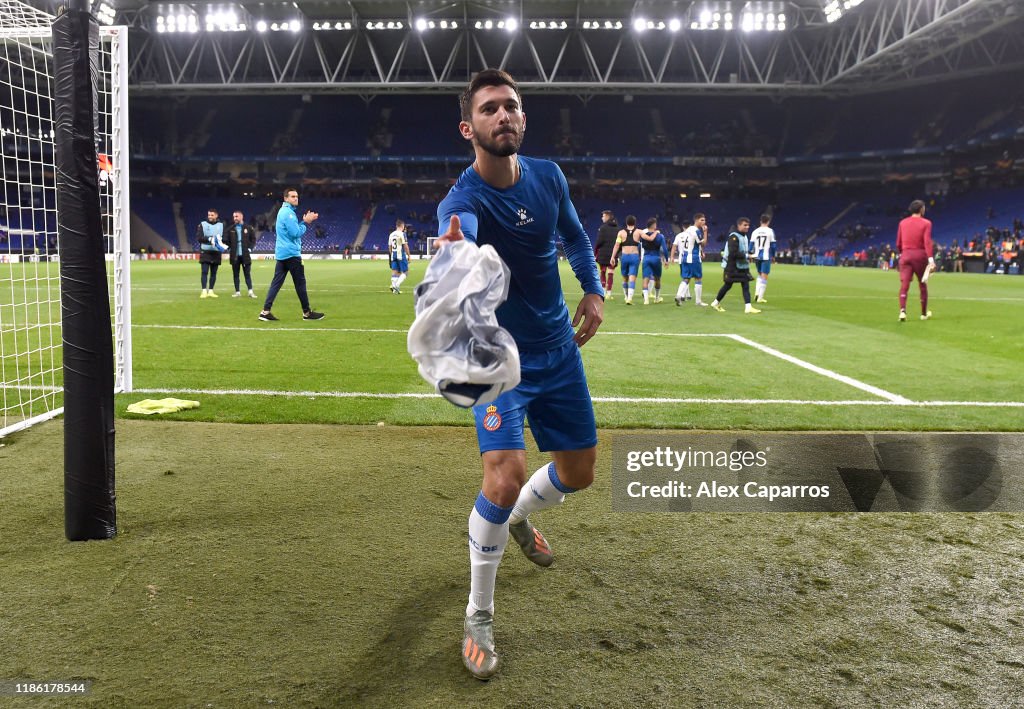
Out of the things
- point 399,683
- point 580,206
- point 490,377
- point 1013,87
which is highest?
point 1013,87

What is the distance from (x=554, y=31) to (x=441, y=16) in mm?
8442

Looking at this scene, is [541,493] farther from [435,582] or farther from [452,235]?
[452,235]

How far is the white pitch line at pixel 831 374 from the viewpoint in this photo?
301 inches

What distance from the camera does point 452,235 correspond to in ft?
8.18

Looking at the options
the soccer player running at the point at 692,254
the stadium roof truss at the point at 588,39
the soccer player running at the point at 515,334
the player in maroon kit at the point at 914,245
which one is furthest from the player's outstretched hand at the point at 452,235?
the stadium roof truss at the point at 588,39

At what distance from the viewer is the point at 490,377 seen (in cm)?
231

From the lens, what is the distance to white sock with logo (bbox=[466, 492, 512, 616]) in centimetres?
292

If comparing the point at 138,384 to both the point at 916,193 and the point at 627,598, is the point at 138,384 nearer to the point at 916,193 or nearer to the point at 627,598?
the point at 627,598

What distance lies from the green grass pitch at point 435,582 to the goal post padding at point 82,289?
26 cm

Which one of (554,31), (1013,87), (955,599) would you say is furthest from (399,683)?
(1013,87)

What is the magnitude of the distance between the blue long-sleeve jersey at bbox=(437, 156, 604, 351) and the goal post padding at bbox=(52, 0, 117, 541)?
2046 millimetres

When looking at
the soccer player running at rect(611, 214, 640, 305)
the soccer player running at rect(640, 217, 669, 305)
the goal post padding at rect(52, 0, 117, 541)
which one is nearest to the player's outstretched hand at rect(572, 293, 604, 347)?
the goal post padding at rect(52, 0, 117, 541)

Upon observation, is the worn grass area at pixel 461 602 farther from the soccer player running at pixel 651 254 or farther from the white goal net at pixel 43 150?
the soccer player running at pixel 651 254

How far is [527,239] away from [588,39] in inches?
2118
